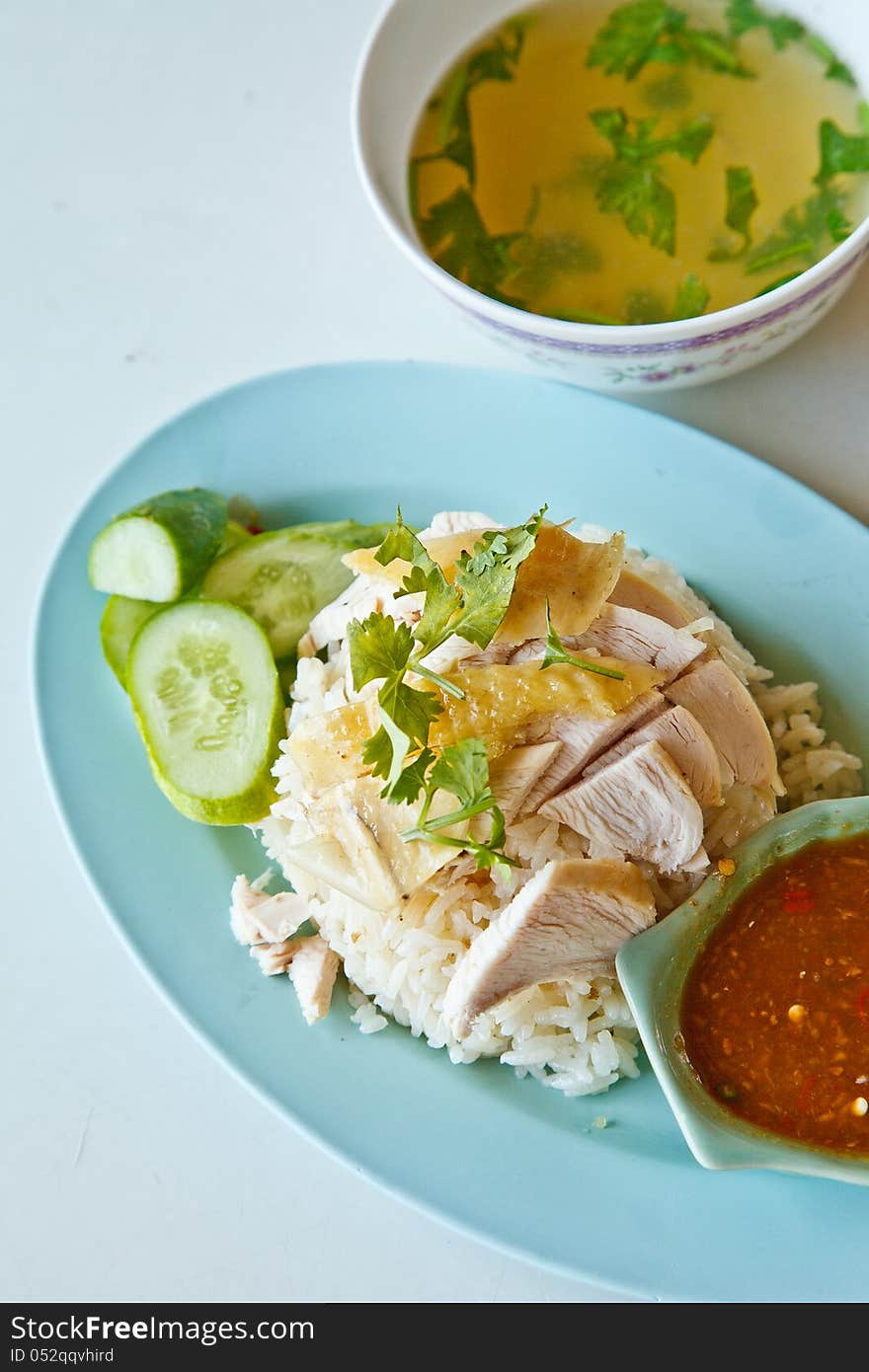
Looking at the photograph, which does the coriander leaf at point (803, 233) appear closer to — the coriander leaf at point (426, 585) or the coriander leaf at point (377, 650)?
the coriander leaf at point (426, 585)

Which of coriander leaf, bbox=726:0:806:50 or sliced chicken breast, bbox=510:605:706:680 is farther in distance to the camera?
coriander leaf, bbox=726:0:806:50

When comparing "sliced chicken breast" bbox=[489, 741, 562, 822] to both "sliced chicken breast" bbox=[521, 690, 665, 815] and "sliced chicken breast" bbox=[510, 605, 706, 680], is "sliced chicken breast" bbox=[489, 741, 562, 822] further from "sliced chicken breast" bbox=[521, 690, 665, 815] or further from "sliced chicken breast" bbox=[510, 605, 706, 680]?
"sliced chicken breast" bbox=[510, 605, 706, 680]

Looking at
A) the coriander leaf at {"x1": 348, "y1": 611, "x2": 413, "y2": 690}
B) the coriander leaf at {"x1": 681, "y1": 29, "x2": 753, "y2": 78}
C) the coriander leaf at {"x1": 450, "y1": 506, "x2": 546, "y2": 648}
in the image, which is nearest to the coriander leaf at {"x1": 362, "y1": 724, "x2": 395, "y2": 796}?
the coriander leaf at {"x1": 348, "y1": 611, "x2": 413, "y2": 690}

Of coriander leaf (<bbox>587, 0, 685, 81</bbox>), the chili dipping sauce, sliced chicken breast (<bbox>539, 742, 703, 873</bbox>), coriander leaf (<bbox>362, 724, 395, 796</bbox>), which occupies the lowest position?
the chili dipping sauce

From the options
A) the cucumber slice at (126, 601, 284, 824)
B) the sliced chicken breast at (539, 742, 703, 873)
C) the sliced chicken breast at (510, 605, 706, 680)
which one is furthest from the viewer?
the cucumber slice at (126, 601, 284, 824)

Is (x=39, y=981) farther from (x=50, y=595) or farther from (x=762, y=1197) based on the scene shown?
(x=762, y=1197)
